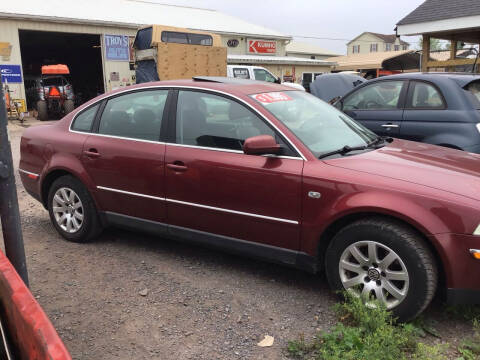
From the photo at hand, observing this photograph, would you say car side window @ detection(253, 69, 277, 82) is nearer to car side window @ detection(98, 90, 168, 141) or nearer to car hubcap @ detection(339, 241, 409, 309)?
car side window @ detection(98, 90, 168, 141)

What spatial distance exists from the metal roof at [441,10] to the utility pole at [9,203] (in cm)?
1286

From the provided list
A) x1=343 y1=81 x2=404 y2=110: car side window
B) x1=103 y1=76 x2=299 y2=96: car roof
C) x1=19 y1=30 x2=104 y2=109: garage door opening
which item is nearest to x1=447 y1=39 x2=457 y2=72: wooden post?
x1=343 y1=81 x2=404 y2=110: car side window

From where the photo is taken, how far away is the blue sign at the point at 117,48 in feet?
72.0

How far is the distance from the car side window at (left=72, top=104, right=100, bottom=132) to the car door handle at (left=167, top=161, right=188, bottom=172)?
1.16m

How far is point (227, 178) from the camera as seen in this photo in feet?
11.6

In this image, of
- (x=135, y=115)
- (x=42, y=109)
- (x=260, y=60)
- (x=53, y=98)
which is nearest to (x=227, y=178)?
(x=135, y=115)

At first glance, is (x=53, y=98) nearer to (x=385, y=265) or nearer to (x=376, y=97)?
(x=376, y=97)

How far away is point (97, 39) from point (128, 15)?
3227mm

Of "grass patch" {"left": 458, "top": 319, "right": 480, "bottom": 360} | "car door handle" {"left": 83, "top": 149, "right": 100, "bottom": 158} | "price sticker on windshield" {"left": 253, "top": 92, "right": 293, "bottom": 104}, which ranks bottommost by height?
"grass patch" {"left": 458, "top": 319, "right": 480, "bottom": 360}

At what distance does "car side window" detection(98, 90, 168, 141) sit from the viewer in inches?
159

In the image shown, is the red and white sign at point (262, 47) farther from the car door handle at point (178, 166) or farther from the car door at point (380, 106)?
the car door handle at point (178, 166)

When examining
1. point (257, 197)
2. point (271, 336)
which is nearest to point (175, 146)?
point (257, 197)

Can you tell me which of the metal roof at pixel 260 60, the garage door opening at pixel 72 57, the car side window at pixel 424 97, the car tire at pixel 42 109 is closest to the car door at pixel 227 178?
the car side window at pixel 424 97

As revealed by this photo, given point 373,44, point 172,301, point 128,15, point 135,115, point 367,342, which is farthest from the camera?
point 373,44
